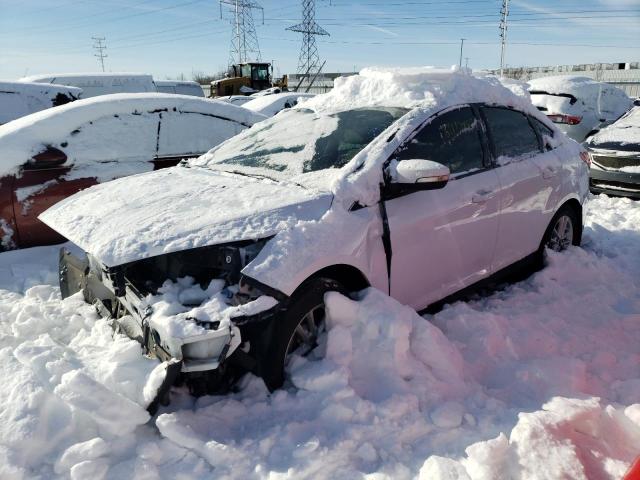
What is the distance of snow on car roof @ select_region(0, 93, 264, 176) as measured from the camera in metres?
4.71

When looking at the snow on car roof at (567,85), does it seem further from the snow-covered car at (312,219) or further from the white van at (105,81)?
the white van at (105,81)

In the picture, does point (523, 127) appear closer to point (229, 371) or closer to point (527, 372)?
point (527, 372)

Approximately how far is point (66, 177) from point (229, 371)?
3.19 metres

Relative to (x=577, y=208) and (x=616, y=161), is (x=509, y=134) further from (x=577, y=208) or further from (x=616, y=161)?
(x=616, y=161)

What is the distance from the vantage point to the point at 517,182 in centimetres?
393

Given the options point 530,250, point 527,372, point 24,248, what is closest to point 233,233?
point 527,372

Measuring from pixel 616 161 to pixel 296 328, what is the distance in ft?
20.8

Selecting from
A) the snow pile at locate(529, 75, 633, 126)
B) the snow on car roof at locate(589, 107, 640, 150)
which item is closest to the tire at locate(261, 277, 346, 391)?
the snow on car roof at locate(589, 107, 640, 150)

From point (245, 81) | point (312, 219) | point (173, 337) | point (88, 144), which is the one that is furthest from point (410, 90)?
point (245, 81)

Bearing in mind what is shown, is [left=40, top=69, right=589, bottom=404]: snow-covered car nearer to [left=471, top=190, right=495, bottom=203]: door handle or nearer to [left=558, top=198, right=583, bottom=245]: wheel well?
[left=471, top=190, right=495, bottom=203]: door handle

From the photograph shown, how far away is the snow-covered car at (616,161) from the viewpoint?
6955mm

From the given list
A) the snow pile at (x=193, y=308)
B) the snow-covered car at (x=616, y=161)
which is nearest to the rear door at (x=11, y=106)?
the snow pile at (x=193, y=308)

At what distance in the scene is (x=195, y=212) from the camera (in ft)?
9.04

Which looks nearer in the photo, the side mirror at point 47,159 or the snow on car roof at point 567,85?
the side mirror at point 47,159
